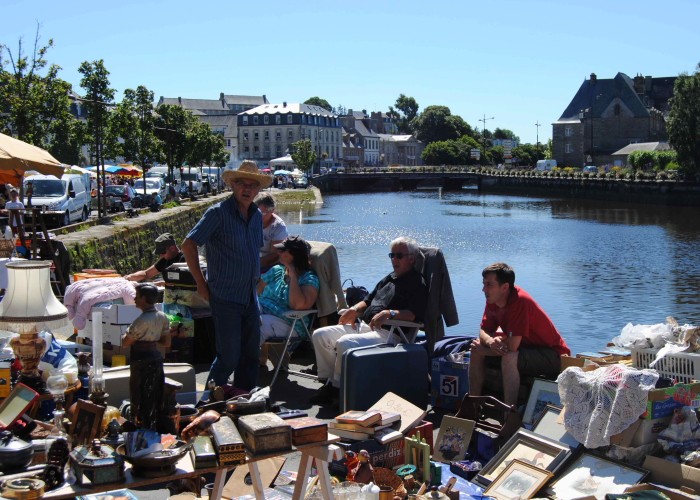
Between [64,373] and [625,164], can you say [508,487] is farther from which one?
[625,164]

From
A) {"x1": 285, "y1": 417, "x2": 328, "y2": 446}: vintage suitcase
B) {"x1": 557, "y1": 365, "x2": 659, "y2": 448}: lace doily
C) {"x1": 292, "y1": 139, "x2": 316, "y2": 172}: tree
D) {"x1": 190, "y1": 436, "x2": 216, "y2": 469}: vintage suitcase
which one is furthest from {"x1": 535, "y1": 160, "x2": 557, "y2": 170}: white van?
{"x1": 190, "y1": 436, "x2": 216, "y2": 469}: vintage suitcase

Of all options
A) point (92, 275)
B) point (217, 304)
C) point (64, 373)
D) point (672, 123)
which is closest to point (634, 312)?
point (92, 275)

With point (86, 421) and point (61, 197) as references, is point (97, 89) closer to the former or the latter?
point (61, 197)

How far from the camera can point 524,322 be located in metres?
6.04

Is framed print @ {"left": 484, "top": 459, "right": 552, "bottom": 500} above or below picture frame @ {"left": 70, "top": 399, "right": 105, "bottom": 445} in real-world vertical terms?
below

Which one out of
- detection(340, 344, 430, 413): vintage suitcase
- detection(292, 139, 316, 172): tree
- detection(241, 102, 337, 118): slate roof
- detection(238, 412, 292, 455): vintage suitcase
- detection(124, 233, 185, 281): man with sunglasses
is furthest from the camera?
detection(241, 102, 337, 118): slate roof

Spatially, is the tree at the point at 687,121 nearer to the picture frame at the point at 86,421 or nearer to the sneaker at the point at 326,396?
the sneaker at the point at 326,396

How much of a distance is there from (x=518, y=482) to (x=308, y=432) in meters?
1.69

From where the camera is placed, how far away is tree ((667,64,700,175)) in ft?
186

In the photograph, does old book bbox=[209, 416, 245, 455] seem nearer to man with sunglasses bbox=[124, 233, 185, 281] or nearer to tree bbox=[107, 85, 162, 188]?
man with sunglasses bbox=[124, 233, 185, 281]

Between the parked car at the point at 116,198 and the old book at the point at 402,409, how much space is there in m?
26.9

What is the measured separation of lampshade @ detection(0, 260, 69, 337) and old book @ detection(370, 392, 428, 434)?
2037 millimetres

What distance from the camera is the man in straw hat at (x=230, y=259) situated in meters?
5.86

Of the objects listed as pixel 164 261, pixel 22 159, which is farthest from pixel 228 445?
pixel 22 159
